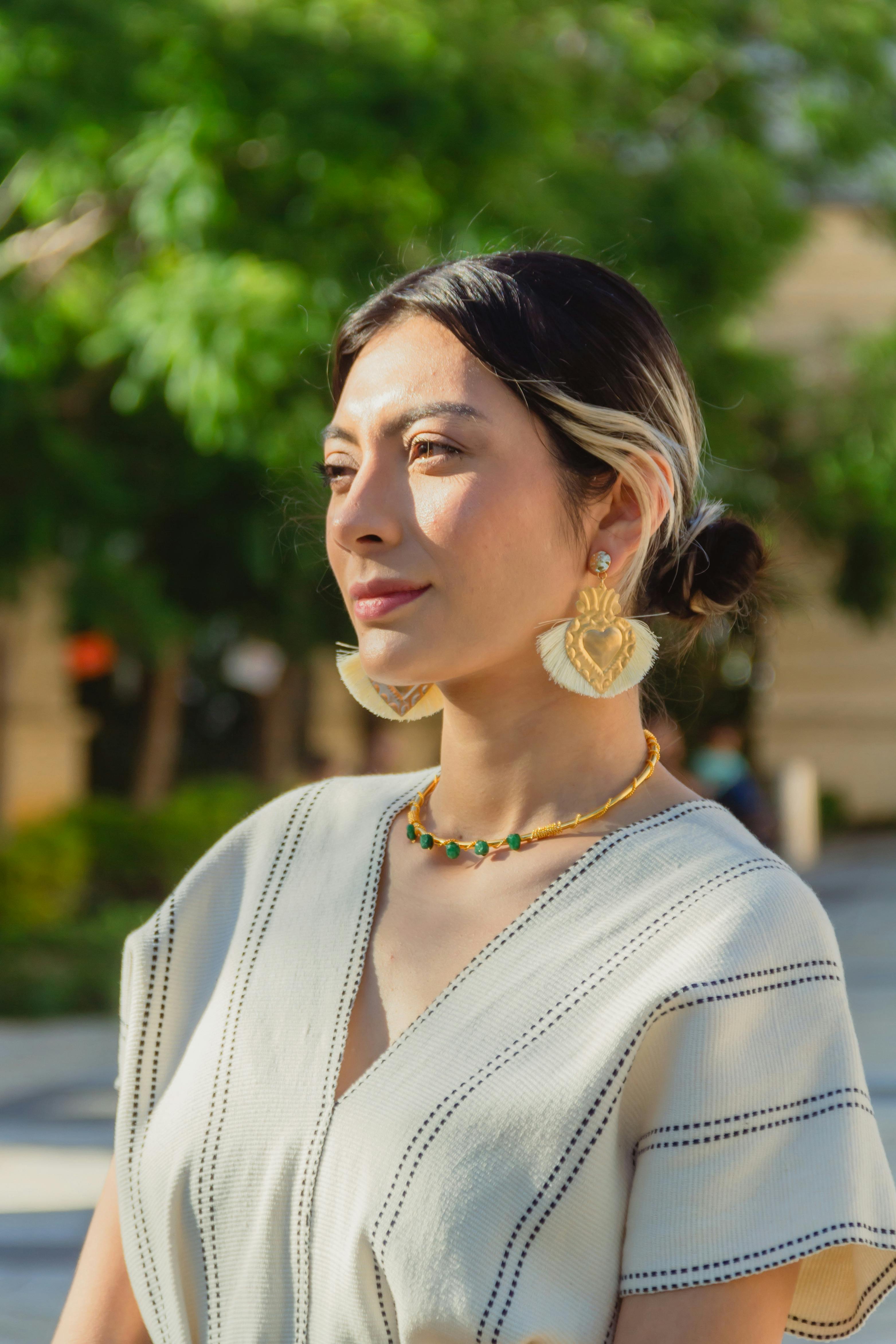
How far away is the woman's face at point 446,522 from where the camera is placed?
4.56 ft

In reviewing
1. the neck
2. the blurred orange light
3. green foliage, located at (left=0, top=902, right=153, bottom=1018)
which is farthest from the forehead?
the blurred orange light

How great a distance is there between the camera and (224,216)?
8.01 meters

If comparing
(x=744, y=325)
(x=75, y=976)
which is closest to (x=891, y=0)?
(x=744, y=325)

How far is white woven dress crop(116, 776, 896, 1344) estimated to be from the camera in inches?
48.3

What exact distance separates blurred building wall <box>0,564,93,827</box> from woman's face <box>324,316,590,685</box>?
37.8ft

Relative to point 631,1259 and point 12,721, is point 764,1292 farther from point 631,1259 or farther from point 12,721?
point 12,721

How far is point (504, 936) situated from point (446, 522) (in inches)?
14.7

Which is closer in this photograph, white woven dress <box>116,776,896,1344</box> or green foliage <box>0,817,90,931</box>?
white woven dress <box>116,776,896,1344</box>

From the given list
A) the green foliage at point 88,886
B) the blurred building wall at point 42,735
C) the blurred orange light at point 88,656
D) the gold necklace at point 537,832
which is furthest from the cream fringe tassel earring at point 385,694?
the blurred orange light at point 88,656

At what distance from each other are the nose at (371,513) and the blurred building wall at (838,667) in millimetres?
21449

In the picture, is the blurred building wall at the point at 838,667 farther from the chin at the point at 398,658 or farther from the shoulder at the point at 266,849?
the chin at the point at 398,658

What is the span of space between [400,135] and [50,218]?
230 cm

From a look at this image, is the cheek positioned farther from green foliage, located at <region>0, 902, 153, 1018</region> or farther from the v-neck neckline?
green foliage, located at <region>0, 902, 153, 1018</region>

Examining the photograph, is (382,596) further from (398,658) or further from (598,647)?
(598,647)
